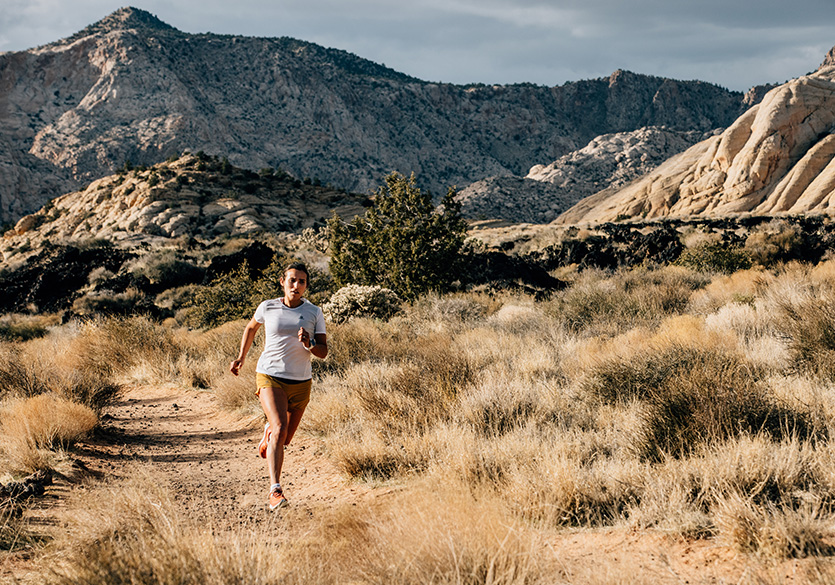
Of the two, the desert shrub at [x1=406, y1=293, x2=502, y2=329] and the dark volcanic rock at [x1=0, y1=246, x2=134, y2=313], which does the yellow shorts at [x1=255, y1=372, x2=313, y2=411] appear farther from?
the dark volcanic rock at [x1=0, y1=246, x2=134, y2=313]

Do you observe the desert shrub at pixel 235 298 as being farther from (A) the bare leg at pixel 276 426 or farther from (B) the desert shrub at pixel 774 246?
(B) the desert shrub at pixel 774 246

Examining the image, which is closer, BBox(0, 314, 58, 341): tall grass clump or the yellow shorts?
the yellow shorts

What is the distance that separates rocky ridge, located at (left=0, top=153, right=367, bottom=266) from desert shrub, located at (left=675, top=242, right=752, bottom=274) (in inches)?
1140

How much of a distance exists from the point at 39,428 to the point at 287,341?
360 cm

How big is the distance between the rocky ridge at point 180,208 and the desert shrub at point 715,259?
29.0 m

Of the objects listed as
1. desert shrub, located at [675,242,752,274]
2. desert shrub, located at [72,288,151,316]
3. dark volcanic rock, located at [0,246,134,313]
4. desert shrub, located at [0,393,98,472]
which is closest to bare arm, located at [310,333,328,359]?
desert shrub, located at [0,393,98,472]

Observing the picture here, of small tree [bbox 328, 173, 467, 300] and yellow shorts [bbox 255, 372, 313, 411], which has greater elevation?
small tree [bbox 328, 173, 467, 300]

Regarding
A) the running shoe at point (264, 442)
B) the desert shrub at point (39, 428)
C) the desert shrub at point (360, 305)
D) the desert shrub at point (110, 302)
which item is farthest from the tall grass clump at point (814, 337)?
the desert shrub at point (110, 302)

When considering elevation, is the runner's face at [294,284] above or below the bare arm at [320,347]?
above

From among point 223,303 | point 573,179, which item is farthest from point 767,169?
point 573,179

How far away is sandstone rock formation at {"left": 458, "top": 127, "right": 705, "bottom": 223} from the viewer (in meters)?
88.6

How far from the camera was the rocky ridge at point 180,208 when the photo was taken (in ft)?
134

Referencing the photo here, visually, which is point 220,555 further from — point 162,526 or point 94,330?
point 94,330

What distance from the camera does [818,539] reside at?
3.02 m
